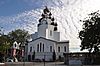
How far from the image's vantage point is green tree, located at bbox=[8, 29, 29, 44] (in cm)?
11649

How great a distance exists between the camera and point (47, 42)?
97.9m

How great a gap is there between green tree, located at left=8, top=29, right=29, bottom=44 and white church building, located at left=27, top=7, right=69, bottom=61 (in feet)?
25.5

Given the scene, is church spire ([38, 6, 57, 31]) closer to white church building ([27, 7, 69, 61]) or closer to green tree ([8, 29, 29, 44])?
white church building ([27, 7, 69, 61])

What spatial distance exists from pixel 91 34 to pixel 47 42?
127ft

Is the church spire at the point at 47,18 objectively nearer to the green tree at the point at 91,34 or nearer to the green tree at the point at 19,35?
the green tree at the point at 19,35

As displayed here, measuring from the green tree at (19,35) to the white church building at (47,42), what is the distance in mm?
7783

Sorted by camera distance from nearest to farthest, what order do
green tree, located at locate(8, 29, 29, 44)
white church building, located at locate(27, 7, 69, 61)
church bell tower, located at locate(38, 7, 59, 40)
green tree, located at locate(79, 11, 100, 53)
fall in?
1. green tree, located at locate(79, 11, 100, 53)
2. white church building, located at locate(27, 7, 69, 61)
3. church bell tower, located at locate(38, 7, 59, 40)
4. green tree, located at locate(8, 29, 29, 44)

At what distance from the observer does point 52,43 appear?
322ft

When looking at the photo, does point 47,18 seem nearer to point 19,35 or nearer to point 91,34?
point 19,35

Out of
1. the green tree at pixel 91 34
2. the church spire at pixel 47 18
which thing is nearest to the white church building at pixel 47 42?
the church spire at pixel 47 18

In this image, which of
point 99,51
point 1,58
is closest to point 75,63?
point 99,51

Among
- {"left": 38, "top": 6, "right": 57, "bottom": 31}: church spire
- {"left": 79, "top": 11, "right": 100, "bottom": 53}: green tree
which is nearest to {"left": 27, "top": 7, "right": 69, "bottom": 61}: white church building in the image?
{"left": 38, "top": 6, "right": 57, "bottom": 31}: church spire

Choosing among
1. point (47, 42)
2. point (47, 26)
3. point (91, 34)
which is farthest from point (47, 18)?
point (91, 34)

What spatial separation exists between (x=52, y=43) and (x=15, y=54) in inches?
629
